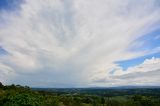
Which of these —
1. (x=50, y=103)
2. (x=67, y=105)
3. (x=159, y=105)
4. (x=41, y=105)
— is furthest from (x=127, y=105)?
(x=41, y=105)

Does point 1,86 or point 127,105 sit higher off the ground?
point 1,86

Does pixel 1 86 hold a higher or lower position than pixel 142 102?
higher

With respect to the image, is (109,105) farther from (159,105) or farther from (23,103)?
(23,103)

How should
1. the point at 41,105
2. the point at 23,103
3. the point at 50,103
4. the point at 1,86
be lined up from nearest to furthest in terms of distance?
the point at 23,103, the point at 41,105, the point at 50,103, the point at 1,86

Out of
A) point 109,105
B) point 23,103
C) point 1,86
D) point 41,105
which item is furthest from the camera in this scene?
point 1,86

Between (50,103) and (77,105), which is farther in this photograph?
(77,105)

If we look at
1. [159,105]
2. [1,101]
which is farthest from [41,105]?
[159,105]

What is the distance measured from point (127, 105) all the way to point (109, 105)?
6.92m

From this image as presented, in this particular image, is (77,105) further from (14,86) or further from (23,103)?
(23,103)

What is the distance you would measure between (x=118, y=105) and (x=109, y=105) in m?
2.88

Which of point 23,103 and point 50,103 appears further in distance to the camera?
point 50,103

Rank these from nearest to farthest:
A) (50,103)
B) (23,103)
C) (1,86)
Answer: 1. (23,103)
2. (50,103)
3. (1,86)

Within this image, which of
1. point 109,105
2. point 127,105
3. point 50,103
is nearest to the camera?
point 50,103

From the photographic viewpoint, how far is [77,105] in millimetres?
65812
